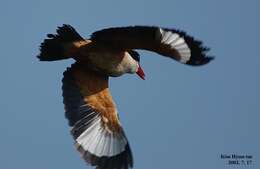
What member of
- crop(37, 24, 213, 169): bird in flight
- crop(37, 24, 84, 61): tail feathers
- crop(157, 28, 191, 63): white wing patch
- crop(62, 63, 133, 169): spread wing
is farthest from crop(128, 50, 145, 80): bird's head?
crop(157, 28, 191, 63): white wing patch

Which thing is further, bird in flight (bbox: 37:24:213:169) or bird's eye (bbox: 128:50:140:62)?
bird's eye (bbox: 128:50:140:62)

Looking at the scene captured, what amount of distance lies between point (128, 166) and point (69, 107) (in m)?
1.30

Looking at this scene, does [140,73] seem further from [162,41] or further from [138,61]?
[162,41]

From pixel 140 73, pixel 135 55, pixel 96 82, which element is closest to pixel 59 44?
pixel 96 82

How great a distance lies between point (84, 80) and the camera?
1471 cm

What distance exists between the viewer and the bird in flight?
13883 mm

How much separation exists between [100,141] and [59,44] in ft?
5.35

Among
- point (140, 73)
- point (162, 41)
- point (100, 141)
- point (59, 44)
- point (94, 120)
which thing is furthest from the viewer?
point (140, 73)

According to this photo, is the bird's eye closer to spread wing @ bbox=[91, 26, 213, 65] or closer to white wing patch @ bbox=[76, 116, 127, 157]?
spread wing @ bbox=[91, 26, 213, 65]

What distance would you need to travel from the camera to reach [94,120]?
14547 mm

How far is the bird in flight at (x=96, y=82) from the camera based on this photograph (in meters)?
13.9

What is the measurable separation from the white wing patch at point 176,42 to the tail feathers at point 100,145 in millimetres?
1840

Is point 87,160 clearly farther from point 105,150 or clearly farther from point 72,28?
point 72,28

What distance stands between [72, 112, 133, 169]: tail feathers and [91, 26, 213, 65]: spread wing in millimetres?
1563
